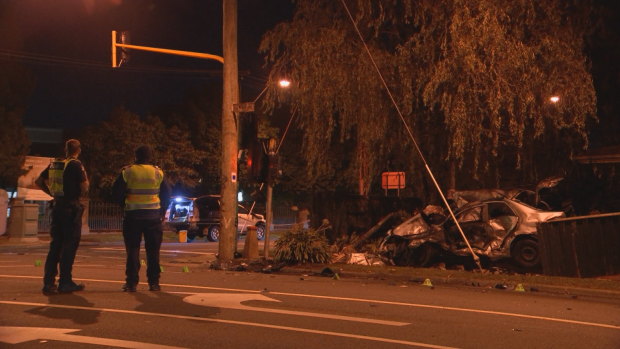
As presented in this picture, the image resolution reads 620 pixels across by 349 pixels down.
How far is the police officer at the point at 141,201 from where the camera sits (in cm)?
807

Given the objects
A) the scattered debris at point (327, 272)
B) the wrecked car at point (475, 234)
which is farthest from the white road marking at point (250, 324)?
the wrecked car at point (475, 234)

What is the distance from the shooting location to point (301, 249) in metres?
14.8

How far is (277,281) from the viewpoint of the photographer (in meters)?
11.6

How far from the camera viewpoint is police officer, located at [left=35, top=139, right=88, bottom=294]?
813 centimetres

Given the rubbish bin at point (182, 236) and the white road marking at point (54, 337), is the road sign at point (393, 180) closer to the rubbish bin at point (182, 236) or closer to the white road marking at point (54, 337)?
the rubbish bin at point (182, 236)

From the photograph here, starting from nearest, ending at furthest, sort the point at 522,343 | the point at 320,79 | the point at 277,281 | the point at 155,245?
the point at 522,343
the point at 155,245
the point at 277,281
the point at 320,79

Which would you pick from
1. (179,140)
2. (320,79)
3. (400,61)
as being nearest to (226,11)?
(320,79)

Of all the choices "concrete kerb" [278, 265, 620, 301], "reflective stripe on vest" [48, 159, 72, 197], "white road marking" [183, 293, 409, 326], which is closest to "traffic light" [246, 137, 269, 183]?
"concrete kerb" [278, 265, 620, 301]

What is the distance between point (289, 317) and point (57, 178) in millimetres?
3274

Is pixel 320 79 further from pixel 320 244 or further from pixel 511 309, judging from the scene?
pixel 511 309

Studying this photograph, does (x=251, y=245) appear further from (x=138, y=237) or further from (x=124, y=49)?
(x=138, y=237)

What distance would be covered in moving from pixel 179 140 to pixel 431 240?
1045 inches

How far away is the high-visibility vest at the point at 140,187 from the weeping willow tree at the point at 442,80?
30.0 ft

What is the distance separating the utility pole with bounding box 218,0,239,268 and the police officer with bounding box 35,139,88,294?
7409 millimetres
